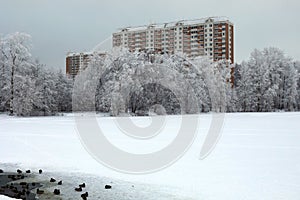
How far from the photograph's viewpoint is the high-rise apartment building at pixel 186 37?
2817 inches

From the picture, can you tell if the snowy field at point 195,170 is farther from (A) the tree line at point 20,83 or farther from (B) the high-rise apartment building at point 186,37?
(B) the high-rise apartment building at point 186,37

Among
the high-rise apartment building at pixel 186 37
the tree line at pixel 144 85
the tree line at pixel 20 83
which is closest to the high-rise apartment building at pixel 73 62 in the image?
the high-rise apartment building at pixel 186 37

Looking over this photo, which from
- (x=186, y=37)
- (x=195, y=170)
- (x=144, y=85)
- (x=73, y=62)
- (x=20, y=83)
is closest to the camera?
(x=195, y=170)

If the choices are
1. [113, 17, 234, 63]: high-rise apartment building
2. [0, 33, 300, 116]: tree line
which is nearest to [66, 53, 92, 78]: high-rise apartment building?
[113, 17, 234, 63]: high-rise apartment building

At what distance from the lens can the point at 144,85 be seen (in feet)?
144

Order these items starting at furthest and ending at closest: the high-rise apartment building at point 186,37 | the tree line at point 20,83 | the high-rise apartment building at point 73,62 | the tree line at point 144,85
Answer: the high-rise apartment building at point 186,37 → the high-rise apartment building at point 73,62 → the tree line at point 144,85 → the tree line at point 20,83

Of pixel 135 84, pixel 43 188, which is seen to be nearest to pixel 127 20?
pixel 135 84

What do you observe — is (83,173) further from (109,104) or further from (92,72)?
(92,72)

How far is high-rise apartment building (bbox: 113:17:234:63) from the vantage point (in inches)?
2817

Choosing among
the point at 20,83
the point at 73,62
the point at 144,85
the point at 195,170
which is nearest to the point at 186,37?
the point at 73,62

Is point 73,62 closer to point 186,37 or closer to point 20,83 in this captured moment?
point 186,37

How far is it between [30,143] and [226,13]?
291ft

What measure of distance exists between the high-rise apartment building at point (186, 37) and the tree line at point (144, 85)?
13060 mm

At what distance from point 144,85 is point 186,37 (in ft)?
102
